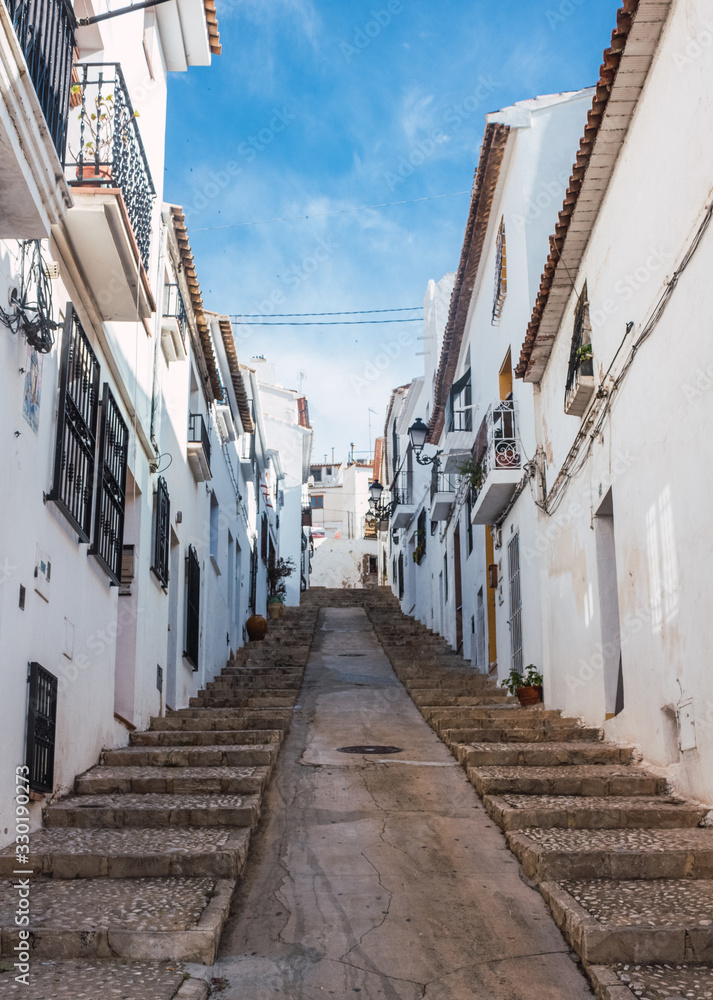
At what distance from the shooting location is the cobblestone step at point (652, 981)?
414 centimetres

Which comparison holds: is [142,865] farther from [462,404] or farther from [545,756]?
[462,404]

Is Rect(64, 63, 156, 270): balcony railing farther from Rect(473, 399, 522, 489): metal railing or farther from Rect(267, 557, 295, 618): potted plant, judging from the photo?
Rect(267, 557, 295, 618): potted plant

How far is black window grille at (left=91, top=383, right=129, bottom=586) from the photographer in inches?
330

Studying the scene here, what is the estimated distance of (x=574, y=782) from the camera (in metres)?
7.36

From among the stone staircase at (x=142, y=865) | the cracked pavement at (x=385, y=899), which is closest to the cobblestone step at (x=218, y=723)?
the stone staircase at (x=142, y=865)

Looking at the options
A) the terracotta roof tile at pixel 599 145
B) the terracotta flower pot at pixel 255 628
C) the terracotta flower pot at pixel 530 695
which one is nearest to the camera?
the terracotta roof tile at pixel 599 145

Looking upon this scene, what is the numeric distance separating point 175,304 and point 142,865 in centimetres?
846

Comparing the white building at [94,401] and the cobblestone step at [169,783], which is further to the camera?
the cobblestone step at [169,783]

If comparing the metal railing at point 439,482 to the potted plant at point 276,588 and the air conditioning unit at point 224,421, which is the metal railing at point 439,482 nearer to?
the air conditioning unit at point 224,421

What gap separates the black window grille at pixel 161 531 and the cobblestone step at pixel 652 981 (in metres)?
7.28

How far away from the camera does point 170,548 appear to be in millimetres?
12391

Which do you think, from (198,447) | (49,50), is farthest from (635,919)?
(198,447)

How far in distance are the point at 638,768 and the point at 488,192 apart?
9950 millimetres

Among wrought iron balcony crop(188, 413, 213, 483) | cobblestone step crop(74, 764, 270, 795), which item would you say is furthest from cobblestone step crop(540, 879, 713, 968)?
wrought iron balcony crop(188, 413, 213, 483)
